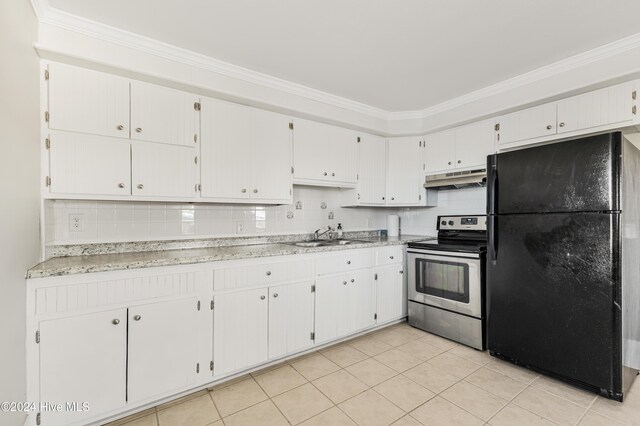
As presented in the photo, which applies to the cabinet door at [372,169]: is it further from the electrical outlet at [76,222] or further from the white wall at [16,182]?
the white wall at [16,182]

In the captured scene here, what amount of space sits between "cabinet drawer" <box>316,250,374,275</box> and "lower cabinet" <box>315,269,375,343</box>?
0.20ft

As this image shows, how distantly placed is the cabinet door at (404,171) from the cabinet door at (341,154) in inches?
21.9

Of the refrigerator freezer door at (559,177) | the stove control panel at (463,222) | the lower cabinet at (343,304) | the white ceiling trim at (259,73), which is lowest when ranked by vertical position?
the lower cabinet at (343,304)

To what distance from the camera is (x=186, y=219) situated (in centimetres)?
266

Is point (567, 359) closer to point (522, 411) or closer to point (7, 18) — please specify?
point (522, 411)

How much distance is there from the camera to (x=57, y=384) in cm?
165

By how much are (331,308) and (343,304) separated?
149mm

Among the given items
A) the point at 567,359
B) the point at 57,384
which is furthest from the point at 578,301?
the point at 57,384

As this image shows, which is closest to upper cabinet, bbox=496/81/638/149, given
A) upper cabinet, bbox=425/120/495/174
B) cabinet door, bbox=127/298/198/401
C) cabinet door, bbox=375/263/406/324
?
upper cabinet, bbox=425/120/495/174

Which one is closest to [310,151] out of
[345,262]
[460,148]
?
[345,262]

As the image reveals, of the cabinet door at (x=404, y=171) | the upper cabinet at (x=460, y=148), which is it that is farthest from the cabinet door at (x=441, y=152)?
the cabinet door at (x=404, y=171)

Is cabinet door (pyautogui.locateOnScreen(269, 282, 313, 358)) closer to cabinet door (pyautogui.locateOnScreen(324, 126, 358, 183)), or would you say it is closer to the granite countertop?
the granite countertop

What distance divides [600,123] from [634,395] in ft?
6.44

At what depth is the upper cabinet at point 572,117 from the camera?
223cm
